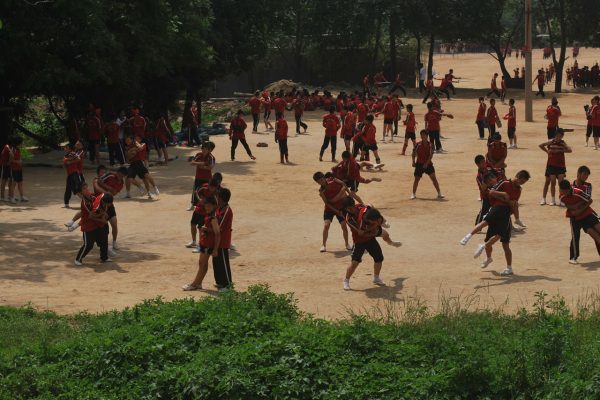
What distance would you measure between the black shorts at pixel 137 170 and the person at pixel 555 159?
8.51 metres

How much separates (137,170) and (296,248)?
19.8 feet

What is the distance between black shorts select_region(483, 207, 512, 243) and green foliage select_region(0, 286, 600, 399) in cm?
328

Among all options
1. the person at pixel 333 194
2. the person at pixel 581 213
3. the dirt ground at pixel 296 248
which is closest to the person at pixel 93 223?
the dirt ground at pixel 296 248

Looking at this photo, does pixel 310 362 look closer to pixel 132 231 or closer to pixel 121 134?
pixel 132 231

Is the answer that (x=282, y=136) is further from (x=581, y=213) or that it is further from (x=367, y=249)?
(x=367, y=249)

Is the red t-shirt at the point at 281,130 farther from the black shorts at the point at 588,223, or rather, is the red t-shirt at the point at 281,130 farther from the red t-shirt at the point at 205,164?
the black shorts at the point at 588,223

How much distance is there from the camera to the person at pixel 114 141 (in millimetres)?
27688

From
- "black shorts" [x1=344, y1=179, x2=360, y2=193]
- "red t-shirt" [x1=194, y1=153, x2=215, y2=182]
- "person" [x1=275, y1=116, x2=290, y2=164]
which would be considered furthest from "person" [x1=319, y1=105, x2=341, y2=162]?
"black shorts" [x1=344, y1=179, x2=360, y2=193]

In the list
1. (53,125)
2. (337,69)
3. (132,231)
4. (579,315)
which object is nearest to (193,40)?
(53,125)

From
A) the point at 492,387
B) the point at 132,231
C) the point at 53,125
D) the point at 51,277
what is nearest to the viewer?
the point at 492,387

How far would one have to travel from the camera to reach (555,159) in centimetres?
2039

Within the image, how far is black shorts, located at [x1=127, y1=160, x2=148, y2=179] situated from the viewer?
22.3 meters

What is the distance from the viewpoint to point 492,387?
998cm

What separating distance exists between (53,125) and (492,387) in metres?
28.3
